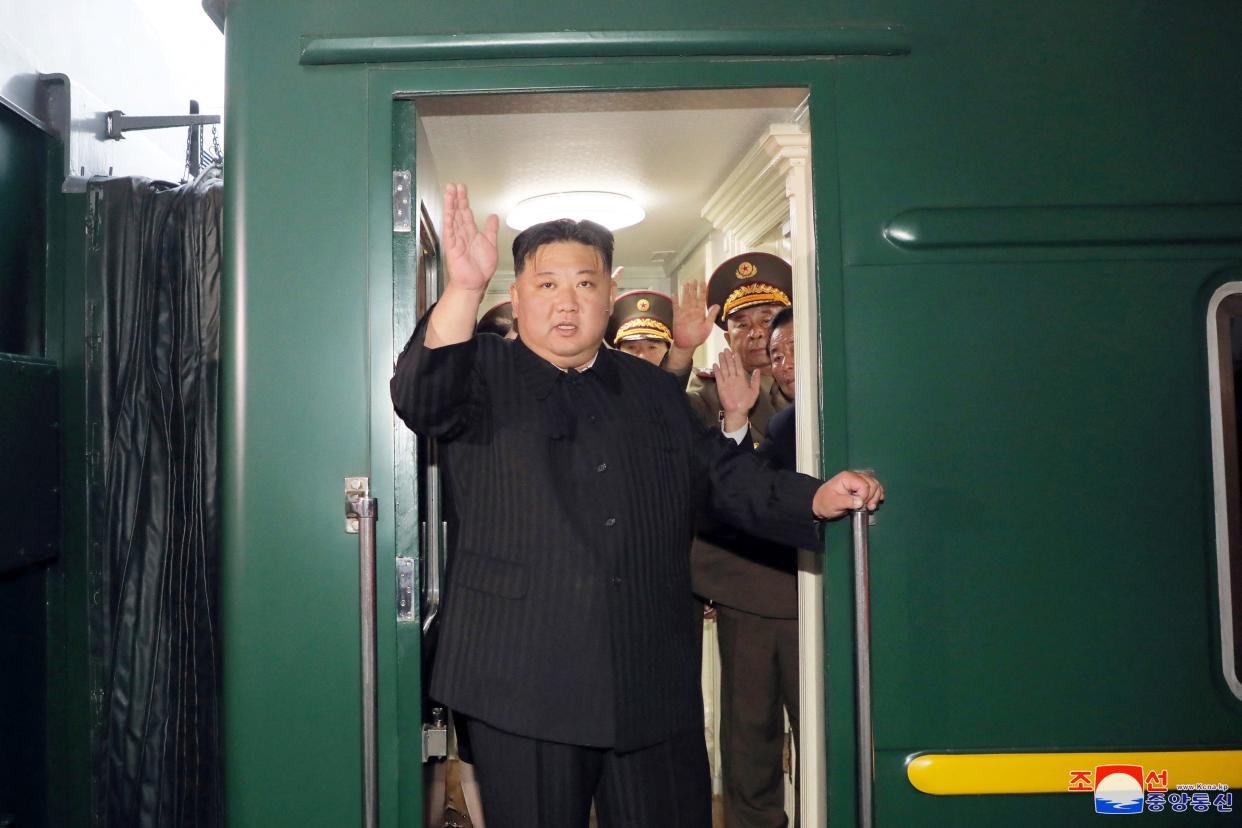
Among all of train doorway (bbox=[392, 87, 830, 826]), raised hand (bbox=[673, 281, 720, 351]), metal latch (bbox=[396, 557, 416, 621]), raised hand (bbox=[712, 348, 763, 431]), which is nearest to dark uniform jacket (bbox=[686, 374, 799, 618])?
raised hand (bbox=[712, 348, 763, 431])

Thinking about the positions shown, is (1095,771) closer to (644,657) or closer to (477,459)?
(644,657)

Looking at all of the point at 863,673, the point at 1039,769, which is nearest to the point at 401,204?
the point at 863,673

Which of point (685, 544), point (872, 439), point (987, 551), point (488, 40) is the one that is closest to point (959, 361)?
point (872, 439)

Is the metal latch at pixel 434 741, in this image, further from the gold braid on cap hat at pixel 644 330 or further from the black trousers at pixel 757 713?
the gold braid on cap hat at pixel 644 330

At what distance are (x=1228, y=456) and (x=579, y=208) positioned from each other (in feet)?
7.48

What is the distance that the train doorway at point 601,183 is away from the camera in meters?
1.70

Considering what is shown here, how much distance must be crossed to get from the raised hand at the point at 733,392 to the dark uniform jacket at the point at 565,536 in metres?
0.57

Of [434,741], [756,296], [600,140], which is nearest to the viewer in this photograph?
[434,741]

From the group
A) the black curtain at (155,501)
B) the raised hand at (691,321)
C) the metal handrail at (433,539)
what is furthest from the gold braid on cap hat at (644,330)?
the black curtain at (155,501)

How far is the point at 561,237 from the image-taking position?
186 centimetres

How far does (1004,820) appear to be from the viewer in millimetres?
1663

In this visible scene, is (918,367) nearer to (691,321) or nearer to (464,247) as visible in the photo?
(464,247)

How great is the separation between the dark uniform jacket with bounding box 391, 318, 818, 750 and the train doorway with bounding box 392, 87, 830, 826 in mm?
118

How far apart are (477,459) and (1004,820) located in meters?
1.33
